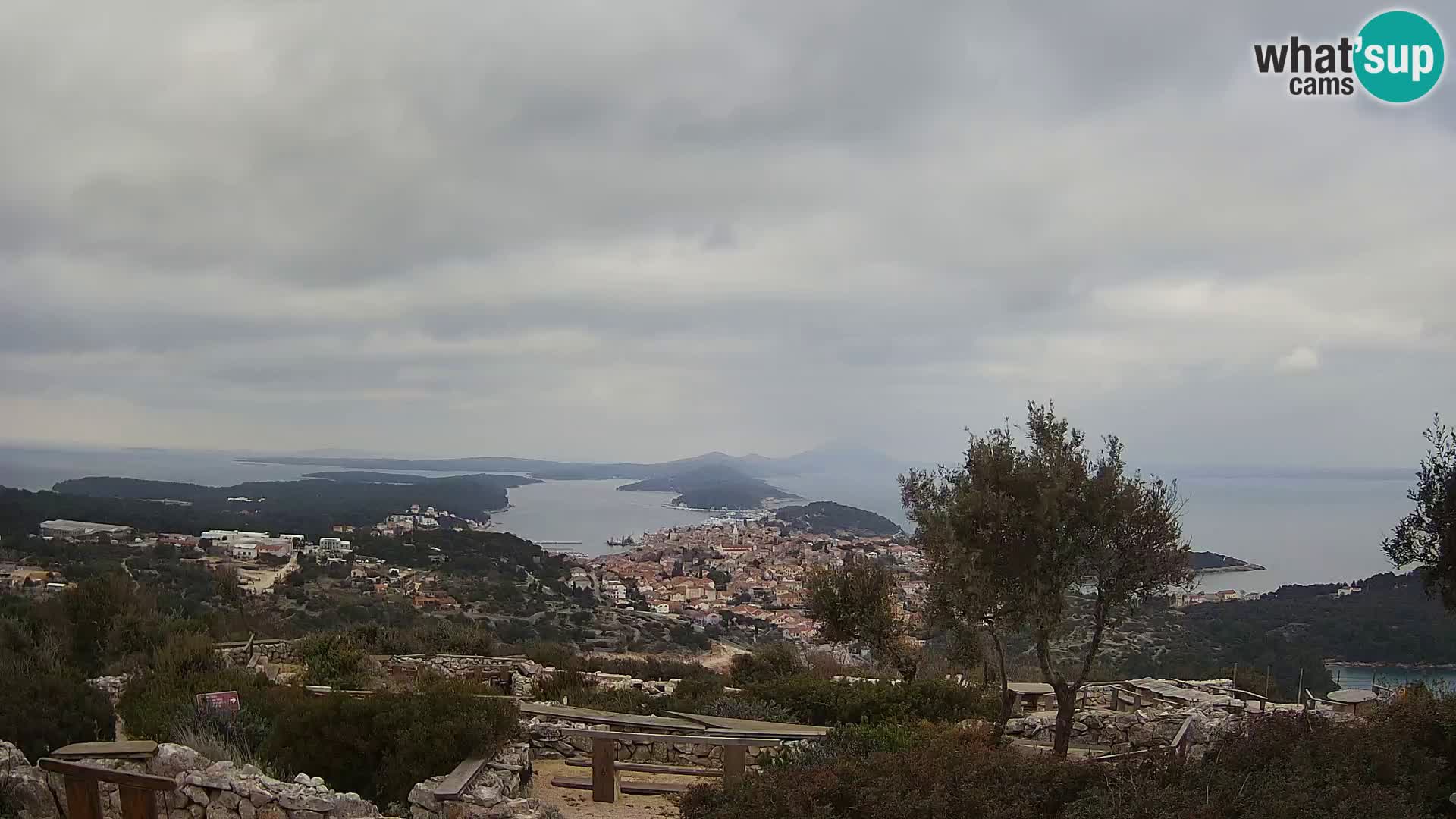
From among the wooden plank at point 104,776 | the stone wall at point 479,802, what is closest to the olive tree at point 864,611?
the stone wall at point 479,802

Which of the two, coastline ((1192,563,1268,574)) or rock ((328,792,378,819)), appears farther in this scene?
coastline ((1192,563,1268,574))

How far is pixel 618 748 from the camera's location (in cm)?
1046

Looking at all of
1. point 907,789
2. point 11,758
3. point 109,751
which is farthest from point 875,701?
point 11,758

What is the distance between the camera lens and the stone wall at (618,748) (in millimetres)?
10086

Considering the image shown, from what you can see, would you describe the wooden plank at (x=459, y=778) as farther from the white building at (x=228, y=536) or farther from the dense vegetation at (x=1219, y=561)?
the white building at (x=228, y=536)

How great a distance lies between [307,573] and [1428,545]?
3157 centimetres

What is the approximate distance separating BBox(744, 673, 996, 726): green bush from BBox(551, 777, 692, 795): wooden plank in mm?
2996

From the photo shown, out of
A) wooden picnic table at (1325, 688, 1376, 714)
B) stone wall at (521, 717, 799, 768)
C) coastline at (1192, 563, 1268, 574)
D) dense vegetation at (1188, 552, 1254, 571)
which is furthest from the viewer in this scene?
dense vegetation at (1188, 552, 1254, 571)

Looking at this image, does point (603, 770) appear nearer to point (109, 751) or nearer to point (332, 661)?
point (109, 751)

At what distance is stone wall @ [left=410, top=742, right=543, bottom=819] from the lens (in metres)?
7.04

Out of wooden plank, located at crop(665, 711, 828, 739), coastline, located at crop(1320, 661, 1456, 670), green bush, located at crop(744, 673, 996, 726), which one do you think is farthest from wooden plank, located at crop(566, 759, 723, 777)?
coastline, located at crop(1320, 661, 1456, 670)

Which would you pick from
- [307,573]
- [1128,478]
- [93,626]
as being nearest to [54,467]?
[307,573]

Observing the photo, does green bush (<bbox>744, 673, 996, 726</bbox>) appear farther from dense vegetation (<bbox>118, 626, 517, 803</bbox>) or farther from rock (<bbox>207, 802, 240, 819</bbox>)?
rock (<bbox>207, 802, 240, 819</bbox>)

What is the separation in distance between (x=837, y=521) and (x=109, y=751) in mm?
54057
